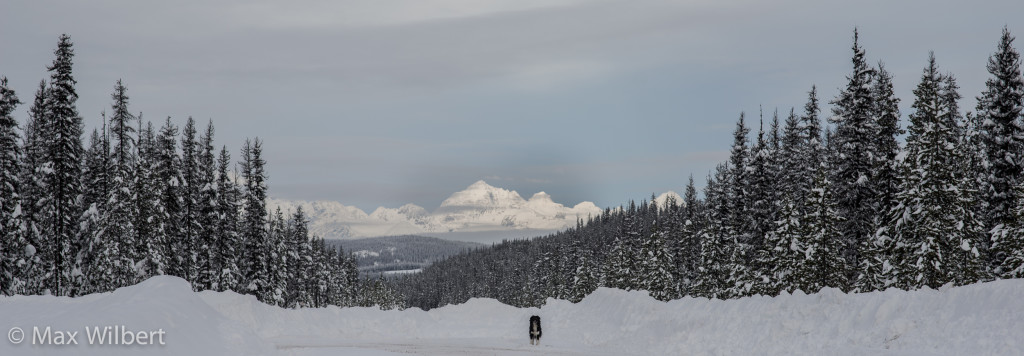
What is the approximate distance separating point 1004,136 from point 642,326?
65.7 feet

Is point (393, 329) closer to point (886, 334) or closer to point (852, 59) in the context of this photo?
point (886, 334)

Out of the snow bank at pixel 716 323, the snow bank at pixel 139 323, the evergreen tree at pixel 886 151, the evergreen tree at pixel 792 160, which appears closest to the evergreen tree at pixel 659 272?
the evergreen tree at pixel 792 160

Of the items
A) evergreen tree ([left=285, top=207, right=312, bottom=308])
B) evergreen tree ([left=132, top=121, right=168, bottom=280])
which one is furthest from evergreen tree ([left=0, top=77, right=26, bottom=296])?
evergreen tree ([left=285, top=207, right=312, bottom=308])

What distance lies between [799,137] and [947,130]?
16.9m

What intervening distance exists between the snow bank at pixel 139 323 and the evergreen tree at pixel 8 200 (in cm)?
2071

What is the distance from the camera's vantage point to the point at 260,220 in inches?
2063

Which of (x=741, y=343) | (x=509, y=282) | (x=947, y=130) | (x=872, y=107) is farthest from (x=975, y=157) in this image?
(x=509, y=282)

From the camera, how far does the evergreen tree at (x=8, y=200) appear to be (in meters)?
35.0

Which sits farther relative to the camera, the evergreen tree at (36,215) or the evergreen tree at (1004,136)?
the evergreen tree at (36,215)

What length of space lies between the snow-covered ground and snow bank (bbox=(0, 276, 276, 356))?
0.11 feet

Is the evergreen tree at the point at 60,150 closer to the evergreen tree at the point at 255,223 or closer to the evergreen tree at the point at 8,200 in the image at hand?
the evergreen tree at the point at 8,200

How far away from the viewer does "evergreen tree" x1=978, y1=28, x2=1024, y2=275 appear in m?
31.0

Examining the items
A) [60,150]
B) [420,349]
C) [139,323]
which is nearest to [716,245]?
[420,349]

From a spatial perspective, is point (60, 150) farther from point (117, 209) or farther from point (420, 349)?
point (420, 349)
